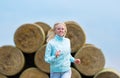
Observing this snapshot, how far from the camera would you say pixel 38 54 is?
5.96 meters

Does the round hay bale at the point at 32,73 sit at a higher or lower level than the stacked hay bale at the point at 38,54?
lower

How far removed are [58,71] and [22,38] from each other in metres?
2.02

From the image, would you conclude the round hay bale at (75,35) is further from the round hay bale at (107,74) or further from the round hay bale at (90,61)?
the round hay bale at (107,74)

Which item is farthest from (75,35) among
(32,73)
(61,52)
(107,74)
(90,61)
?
(61,52)

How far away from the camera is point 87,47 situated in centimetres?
601

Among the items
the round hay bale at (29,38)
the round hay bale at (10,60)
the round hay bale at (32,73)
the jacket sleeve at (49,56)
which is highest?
the jacket sleeve at (49,56)

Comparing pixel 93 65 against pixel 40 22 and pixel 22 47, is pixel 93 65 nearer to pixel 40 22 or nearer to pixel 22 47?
pixel 22 47

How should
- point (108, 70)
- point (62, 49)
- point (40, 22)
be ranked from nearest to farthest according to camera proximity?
point (62, 49) < point (108, 70) < point (40, 22)

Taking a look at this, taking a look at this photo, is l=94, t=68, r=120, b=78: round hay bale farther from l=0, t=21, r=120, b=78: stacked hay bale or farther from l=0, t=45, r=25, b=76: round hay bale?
l=0, t=45, r=25, b=76: round hay bale

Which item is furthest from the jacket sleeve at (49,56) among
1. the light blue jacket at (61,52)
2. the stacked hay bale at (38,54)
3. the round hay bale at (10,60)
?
the round hay bale at (10,60)

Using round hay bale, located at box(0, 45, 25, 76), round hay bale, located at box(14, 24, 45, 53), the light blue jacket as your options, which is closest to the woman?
the light blue jacket

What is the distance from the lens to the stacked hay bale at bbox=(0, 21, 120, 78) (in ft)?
19.6

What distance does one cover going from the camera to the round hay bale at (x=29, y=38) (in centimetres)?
596

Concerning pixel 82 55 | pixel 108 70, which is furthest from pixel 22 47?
pixel 108 70
